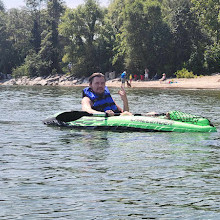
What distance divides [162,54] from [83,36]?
45.2 ft

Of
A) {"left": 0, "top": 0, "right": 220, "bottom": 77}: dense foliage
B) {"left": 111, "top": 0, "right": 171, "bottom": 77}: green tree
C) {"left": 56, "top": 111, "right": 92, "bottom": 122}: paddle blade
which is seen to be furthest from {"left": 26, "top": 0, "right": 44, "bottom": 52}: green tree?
{"left": 56, "top": 111, "right": 92, "bottom": 122}: paddle blade

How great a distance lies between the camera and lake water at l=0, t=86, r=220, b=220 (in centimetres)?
557

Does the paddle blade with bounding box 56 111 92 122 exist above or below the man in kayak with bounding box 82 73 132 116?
below

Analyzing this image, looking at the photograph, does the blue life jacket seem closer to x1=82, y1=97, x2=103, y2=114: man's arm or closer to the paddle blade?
x1=82, y1=97, x2=103, y2=114: man's arm

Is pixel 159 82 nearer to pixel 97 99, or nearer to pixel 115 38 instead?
pixel 115 38

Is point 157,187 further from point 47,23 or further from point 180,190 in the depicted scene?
point 47,23

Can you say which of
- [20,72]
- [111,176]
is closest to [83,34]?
[20,72]

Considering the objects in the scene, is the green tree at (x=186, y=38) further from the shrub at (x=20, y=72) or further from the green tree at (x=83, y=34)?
the shrub at (x=20, y=72)

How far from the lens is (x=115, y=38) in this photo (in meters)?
64.6

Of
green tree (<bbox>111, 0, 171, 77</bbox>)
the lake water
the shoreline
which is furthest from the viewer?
green tree (<bbox>111, 0, 171, 77</bbox>)

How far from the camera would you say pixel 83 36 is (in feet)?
214

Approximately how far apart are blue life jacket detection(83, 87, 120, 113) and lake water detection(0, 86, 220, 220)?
1428mm

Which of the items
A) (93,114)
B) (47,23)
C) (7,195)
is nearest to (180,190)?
(7,195)

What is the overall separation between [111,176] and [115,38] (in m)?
58.4
